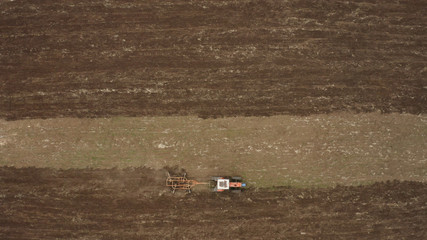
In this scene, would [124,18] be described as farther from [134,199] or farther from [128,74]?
[134,199]

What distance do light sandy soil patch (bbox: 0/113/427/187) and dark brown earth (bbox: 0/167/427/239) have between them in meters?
0.37

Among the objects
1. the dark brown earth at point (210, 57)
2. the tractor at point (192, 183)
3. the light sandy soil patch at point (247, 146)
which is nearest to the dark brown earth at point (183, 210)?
the tractor at point (192, 183)

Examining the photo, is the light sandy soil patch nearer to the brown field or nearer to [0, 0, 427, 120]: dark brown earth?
the brown field

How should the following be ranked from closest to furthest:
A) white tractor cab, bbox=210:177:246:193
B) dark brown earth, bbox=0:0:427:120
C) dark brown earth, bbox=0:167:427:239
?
white tractor cab, bbox=210:177:246:193 → dark brown earth, bbox=0:167:427:239 → dark brown earth, bbox=0:0:427:120

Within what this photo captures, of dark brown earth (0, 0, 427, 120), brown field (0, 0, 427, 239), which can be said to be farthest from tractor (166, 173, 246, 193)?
dark brown earth (0, 0, 427, 120)

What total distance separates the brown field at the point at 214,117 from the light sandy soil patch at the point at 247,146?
0.13 feet

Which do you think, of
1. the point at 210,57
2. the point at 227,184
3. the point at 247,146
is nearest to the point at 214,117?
the point at 247,146

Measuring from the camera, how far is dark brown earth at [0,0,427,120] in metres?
6.73

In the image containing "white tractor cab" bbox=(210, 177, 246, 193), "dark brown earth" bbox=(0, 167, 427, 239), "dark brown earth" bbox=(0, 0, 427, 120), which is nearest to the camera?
"white tractor cab" bbox=(210, 177, 246, 193)

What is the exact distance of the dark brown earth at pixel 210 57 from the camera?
6727mm

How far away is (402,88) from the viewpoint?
22.2 feet

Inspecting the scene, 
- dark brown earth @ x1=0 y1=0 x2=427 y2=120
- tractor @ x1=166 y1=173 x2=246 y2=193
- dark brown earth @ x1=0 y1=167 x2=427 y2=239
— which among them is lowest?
dark brown earth @ x1=0 y1=167 x2=427 y2=239

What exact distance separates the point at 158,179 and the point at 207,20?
491cm

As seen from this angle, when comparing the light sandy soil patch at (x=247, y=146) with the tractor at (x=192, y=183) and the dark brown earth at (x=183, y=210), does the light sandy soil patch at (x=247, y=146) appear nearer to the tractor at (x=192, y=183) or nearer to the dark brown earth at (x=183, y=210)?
the tractor at (x=192, y=183)
